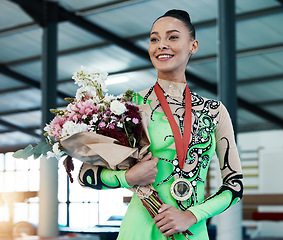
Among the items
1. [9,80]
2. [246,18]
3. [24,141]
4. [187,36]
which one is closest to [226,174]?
[187,36]

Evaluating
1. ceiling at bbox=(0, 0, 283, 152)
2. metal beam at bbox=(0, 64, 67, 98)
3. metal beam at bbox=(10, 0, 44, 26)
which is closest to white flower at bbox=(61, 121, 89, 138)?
ceiling at bbox=(0, 0, 283, 152)

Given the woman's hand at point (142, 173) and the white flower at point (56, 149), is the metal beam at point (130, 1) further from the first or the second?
the woman's hand at point (142, 173)

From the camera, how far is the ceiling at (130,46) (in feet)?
29.2

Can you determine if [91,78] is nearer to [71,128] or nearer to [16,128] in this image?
[71,128]

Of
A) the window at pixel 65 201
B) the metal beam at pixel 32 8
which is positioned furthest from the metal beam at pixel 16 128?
the metal beam at pixel 32 8

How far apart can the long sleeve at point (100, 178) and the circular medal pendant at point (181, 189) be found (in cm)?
15

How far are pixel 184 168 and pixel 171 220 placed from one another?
0.18m

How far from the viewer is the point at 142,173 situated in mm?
1323

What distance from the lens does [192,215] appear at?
136cm

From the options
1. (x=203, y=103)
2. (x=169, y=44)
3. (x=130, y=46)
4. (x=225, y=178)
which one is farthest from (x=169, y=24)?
(x=130, y=46)

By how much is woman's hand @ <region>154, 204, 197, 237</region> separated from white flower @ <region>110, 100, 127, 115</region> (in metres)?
0.29

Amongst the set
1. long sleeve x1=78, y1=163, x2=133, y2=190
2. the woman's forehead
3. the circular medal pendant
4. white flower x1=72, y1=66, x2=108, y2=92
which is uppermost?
the woman's forehead

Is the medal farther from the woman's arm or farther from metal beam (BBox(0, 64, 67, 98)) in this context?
metal beam (BBox(0, 64, 67, 98))

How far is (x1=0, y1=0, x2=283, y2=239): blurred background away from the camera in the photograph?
818 centimetres
